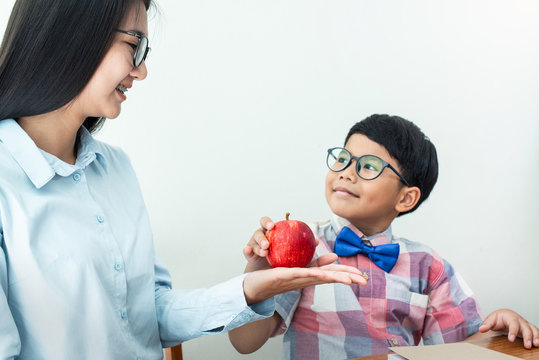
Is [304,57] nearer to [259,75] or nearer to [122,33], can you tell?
[259,75]

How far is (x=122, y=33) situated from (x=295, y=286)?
0.68 m

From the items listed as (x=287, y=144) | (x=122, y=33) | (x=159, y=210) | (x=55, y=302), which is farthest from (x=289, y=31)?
(x=55, y=302)

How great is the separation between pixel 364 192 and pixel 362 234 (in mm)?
157

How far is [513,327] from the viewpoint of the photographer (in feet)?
4.33

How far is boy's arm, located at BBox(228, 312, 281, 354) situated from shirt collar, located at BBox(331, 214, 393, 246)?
37 centimetres

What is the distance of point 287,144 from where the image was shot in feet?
7.24

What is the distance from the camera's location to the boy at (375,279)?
1553 mm

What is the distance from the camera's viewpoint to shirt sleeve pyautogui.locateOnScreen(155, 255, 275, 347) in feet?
4.04

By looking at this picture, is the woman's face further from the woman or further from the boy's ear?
the boy's ear

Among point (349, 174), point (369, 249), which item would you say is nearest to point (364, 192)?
point (349, 174)

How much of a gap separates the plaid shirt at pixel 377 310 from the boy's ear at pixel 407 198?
0.11 meters

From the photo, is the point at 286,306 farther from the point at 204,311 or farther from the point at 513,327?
the point at 513,327

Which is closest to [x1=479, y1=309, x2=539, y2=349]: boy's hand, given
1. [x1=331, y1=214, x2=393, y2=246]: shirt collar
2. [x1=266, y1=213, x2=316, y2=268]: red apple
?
[x1=331, y1=214, x2=393, y2=246]: shirt collar

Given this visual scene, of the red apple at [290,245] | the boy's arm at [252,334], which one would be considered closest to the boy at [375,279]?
the boy's arm at [252,334]
